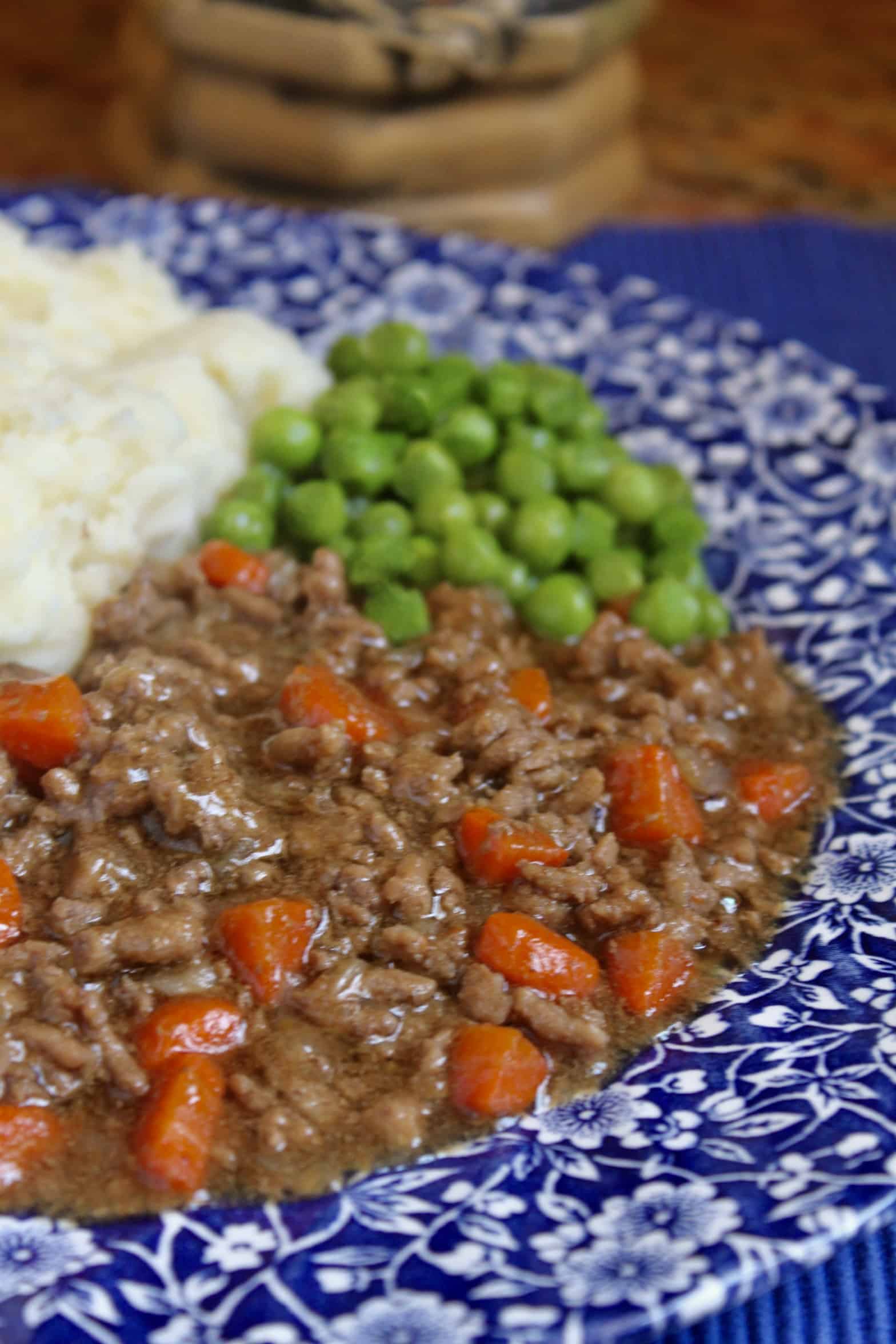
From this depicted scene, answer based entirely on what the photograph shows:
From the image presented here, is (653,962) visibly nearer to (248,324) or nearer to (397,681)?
(397,681)

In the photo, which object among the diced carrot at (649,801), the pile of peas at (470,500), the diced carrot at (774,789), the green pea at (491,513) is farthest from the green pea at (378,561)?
the diced carrot at (774,789)

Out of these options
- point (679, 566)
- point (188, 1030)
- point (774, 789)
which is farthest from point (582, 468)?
point (188, 1030)

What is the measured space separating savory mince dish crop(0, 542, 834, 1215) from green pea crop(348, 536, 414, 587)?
30 centimetres

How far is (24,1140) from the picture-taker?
13.0 feet

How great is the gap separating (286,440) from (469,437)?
767mm

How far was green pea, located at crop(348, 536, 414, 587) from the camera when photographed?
19.8 feet

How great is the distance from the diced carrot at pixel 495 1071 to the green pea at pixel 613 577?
96.0 inches

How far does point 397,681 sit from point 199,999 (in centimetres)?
156

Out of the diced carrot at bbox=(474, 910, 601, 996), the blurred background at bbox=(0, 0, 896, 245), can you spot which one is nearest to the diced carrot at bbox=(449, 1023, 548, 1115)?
the diced carrot at bbox=(474, 910, 601, 996)

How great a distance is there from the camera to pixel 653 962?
4.52 meters

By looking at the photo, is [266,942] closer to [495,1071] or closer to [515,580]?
[495,1071]

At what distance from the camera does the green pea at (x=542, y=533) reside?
20.4ft

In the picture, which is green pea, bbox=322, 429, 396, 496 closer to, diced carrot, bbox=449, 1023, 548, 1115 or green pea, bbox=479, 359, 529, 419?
green pea, bbox=479, 359, 529, 419

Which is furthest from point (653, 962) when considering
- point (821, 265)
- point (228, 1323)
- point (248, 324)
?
point (821, 265)
